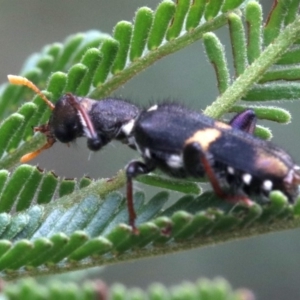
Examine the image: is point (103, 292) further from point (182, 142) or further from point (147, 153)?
point (147, 153)

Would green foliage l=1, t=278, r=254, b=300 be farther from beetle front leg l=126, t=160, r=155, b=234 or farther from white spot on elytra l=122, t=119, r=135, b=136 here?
white spot on elytra l=122, t=119, r=135, b=136

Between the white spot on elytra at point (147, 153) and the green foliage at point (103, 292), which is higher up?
the green foliage at point (103, 292)

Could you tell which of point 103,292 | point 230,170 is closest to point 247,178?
point 230,170

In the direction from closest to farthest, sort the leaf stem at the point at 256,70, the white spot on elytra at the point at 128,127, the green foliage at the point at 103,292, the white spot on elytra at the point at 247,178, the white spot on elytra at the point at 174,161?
the green foliage at the point at 103,292 → the white spot on elytra at the point at 247,178 → the white spot on elytra at the point at 174,161 → the leaf stem at the point at 256,70 → the white spot on elytra at the point at 128,127

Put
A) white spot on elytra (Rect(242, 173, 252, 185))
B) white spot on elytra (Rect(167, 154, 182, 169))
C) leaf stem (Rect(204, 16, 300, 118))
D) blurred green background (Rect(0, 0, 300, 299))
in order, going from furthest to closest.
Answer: blurred green background (Rect(0, 0, 300, 299)) < leaf stem (Rect(204, 16, 300, 118)) < white spot on elytra (Rect(167, 154, 182, 169)) < white spot on elytra (Rect(242, 173, 252, 185))

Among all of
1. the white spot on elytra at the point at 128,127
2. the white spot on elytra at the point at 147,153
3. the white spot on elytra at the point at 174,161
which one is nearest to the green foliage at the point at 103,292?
the white spot on elytra at the point at 174,161

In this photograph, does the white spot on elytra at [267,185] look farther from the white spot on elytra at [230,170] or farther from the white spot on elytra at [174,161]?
the white spot on elytra at [174,161]

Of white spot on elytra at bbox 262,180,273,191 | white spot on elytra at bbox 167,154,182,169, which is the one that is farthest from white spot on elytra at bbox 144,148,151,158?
white spot on elytra at bbox 262,180,273,191

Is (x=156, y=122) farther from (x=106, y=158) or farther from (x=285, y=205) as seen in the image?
(x=106, y=158)

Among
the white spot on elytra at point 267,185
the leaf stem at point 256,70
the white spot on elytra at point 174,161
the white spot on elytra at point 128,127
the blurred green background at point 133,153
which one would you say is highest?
the leaf stem at point 256,70
